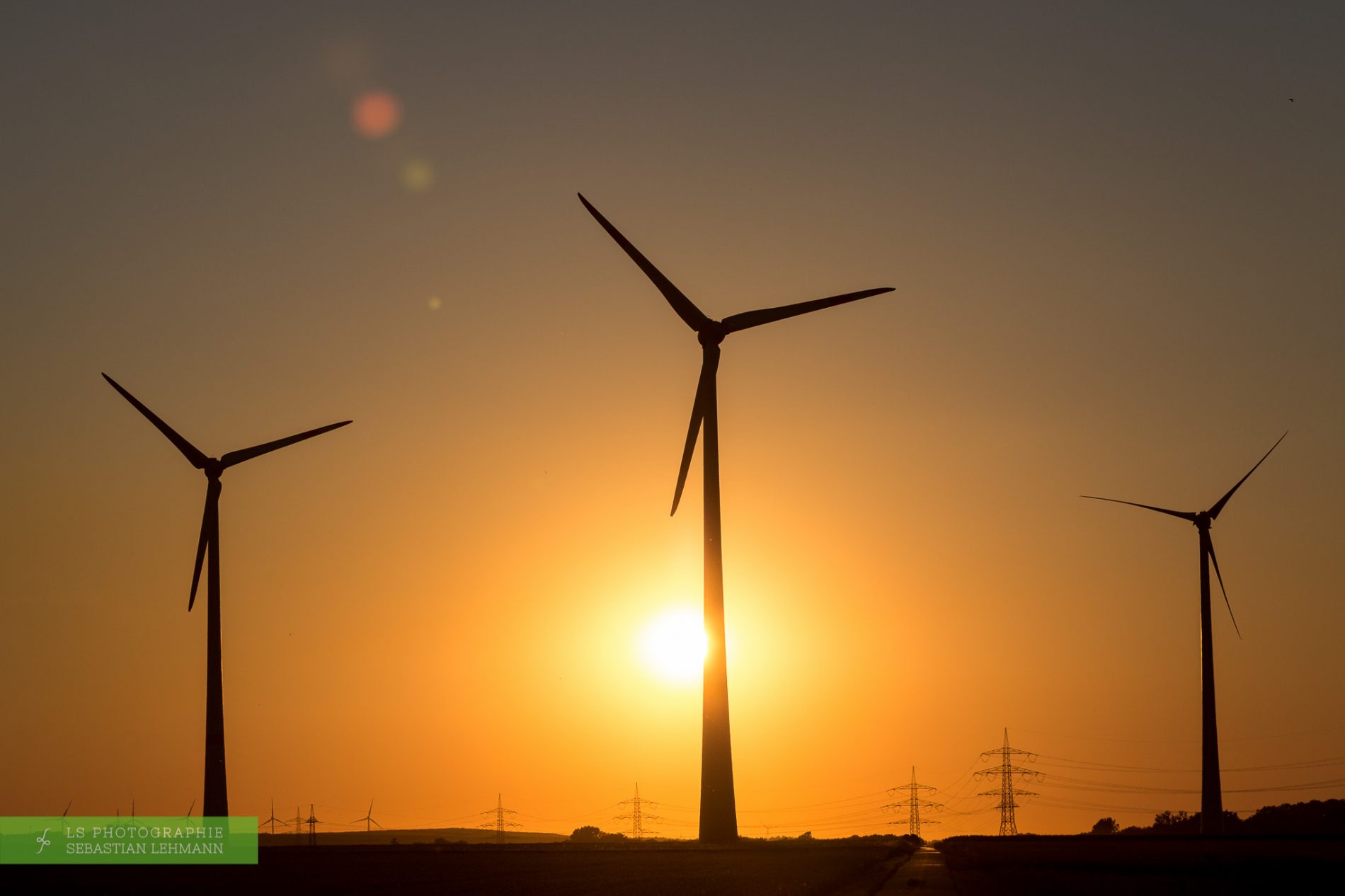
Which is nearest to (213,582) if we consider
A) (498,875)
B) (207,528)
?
(207,528)

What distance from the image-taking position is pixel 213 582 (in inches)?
4129

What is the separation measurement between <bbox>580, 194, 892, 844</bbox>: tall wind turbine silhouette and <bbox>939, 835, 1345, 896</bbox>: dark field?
14591mm

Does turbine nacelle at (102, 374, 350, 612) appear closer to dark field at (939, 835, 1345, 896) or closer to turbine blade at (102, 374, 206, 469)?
turbine blade at (102, 374, 206, 469)

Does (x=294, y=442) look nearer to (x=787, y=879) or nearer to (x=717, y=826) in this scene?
(x=717, y=826)

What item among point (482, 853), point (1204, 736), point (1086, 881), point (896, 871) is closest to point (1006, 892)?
point (1086, 881)

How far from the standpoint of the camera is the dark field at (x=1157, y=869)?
53125 millimetres

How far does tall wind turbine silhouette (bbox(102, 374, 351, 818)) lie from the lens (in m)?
99.8

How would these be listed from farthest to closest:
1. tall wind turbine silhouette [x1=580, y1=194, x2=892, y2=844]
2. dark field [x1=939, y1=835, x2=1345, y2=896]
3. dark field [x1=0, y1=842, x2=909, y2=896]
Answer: tall wind turbine silhouette [x1=580, y1=194, x2=892, y2=844] → dark field [x1=939, y1=835, x2=1345, y2=896] → dark field [x1=0, y1=842, x2=909, y2=896]

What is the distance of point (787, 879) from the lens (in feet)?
186

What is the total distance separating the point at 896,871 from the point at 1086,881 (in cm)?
1672

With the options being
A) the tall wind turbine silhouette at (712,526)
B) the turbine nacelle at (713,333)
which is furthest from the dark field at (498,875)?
the turbine nacelle at (713,333)

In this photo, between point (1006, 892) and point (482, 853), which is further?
point (482, 853)

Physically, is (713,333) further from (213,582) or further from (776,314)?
(213,582)

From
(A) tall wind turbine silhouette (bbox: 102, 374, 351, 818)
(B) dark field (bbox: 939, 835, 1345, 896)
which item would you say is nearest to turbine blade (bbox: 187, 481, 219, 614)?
(A) tall wind turbine silhouette (bbox: 102, 374, 351, 818)
